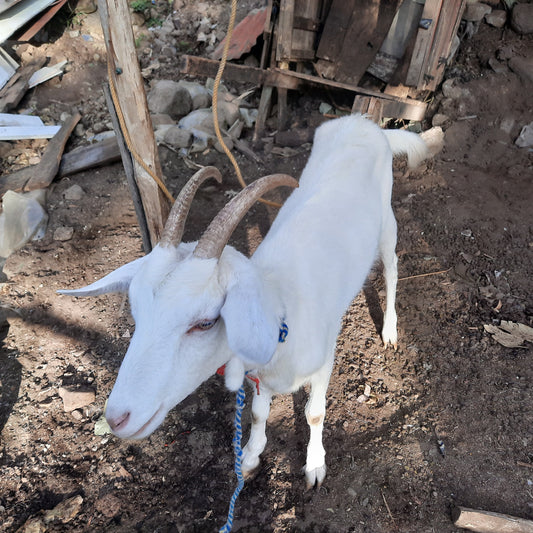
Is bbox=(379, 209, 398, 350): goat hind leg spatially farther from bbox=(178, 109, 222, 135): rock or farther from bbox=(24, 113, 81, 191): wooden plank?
bbox=(24, 113, 81, 191): wooden plank

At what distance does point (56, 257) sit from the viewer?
4.56m

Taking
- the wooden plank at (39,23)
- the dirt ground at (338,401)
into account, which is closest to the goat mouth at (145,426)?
the dirt ground at (338,401)

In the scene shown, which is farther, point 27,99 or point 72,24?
point 72,24

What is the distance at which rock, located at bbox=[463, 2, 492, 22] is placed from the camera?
6.50 metres

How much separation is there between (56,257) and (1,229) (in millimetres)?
781

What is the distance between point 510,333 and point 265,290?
270 cm

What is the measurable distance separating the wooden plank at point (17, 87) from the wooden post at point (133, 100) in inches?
209

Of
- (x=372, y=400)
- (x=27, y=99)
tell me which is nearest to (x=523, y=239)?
(x=372, y=400)

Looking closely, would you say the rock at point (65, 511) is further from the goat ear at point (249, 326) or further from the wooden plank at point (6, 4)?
the wooden plank at point (6, 4)

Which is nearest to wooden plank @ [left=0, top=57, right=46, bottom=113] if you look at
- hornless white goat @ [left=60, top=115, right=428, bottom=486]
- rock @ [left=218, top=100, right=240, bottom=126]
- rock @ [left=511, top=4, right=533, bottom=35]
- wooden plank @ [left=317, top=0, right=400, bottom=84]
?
rock @ [left=218, top=100, right=240, bottom=126]

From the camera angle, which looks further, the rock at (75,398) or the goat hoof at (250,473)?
the rock at (75,398)

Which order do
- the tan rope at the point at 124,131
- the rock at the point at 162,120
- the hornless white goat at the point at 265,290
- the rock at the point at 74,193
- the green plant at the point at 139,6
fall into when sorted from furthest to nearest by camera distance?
the green plant at the point at 139,6
the rock at the point at 162,120
the rock at the point at 74,193
the tan rope at the point at 124,131
the hornless white goat at the point at 265,290

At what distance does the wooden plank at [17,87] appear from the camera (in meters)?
6.96

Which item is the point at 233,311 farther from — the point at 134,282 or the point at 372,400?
the point at 372,400
